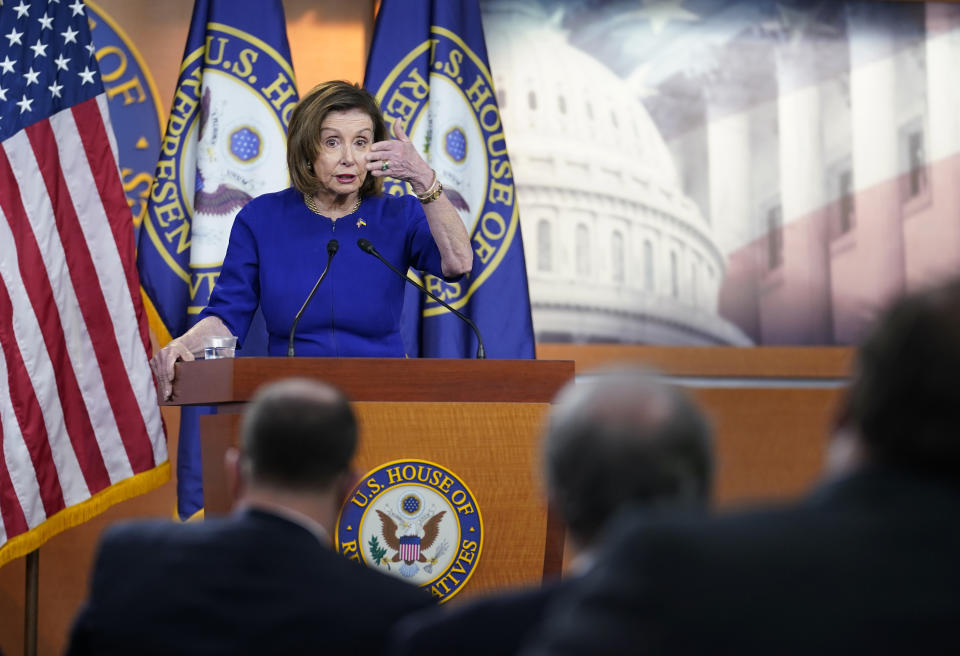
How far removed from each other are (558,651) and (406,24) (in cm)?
389

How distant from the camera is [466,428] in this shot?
2.40m

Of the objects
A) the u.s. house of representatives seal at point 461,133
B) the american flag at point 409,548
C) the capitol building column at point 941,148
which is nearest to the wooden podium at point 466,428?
Answer: the american flag at point 409,548

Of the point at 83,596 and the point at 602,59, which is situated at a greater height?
the point at 602,59

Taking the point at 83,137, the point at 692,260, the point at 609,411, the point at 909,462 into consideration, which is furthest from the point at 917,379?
the point at 692,260

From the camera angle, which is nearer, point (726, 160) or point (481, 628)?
point (481, 628)

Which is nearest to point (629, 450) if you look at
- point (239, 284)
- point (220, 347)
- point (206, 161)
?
point (220, 347)

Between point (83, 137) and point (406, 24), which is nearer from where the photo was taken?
point (83, 137)

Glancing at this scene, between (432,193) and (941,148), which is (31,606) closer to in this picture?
(432,193)

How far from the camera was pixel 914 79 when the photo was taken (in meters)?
5.09

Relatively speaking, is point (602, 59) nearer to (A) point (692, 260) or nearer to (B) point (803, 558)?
(A) point (692, 260)

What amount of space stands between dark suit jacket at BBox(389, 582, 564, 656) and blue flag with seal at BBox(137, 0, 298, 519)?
3.07 meters

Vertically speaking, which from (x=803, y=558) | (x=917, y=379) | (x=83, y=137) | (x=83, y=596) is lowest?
(x=83, y=596)

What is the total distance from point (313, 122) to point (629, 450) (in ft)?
7.42

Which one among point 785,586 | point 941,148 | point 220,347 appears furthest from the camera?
point 941,148
